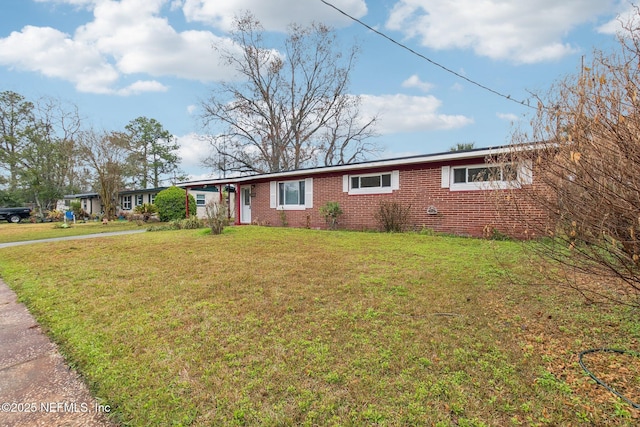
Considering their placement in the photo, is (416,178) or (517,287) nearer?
(517,287)

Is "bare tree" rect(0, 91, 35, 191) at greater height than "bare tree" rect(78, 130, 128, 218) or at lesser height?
greater

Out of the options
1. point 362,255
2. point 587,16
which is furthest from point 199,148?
point 587,16

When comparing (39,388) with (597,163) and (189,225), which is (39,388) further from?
(189,225)

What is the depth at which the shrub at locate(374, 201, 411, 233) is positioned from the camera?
988 cm

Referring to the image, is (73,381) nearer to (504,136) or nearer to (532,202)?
(532,202)

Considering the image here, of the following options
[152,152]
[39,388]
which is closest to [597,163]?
[39,388]

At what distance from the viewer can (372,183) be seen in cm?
1095

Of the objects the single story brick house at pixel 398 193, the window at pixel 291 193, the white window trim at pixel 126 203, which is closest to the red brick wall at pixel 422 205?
the single story brick house at pixel 398 193

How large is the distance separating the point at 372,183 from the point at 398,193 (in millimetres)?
1131

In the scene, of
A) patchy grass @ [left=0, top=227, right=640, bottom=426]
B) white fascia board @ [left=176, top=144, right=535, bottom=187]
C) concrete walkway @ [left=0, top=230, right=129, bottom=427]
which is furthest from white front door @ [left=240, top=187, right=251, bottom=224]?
concrete walkway @ [left=0, top=230, right=129, bottom=427]

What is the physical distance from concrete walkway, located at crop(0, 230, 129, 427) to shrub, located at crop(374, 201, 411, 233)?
28.4 feet

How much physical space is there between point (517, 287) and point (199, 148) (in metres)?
25.0

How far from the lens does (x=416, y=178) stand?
9.80m

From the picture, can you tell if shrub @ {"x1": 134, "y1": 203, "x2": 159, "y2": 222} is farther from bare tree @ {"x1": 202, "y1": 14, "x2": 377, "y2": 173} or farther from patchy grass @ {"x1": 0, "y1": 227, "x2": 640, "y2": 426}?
patchy grass @ {"x1": 0, "y1": 227, "x2": 640, "y2": 426}
